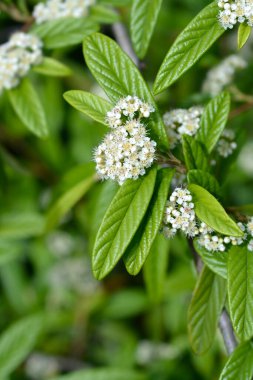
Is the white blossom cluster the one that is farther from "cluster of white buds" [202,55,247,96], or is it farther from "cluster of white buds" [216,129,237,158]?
"cluster of white buds" [202,55,247,96]

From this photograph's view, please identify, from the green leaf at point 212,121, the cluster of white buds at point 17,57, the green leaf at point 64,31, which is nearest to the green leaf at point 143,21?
the green leaf at point 64,31

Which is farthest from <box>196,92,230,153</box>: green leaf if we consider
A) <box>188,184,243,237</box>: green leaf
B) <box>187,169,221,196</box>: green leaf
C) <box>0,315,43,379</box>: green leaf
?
<box>0,315,43,379</box>: green leaf

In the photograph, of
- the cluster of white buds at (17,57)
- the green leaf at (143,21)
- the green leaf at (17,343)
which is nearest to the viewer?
the green leaf at (143,21)

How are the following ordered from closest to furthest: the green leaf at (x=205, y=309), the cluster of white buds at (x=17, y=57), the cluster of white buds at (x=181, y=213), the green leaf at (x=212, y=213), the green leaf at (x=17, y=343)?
1. the green leaf at (x=212, y=213)
2. the cluster of white buds at (x=181, y=213)
3. the green leaf at (x=205, y=309)
4. the cluster of white buds at (x=17, y=57)
5. the green leaf at (x=17, y=343)

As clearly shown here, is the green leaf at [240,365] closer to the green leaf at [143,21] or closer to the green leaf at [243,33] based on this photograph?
the green leaf at [243,33]

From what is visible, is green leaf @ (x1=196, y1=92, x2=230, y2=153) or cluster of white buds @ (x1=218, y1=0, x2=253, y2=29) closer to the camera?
cluster of white buds @ (x1=218, y1=0, x2=253, y2=29)
